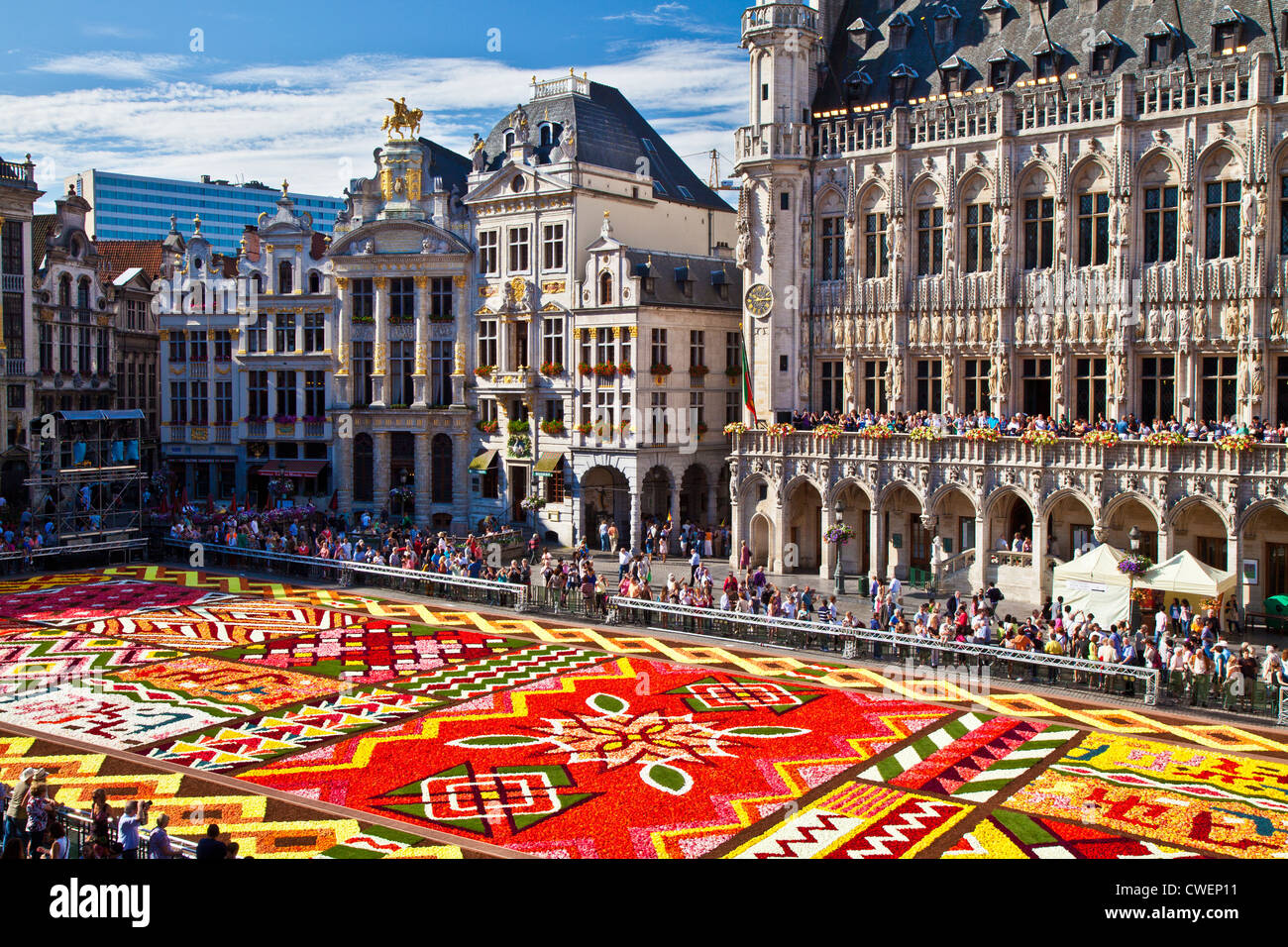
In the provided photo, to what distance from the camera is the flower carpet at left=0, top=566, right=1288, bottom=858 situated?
64.5ft

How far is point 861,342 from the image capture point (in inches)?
1912

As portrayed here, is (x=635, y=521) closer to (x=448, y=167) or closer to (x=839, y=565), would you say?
(x=839, y=565)

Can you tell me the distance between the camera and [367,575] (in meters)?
44.4

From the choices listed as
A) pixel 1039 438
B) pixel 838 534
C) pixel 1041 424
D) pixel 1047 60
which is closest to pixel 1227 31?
pixel 1047 60

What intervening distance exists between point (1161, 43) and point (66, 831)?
1572 inches

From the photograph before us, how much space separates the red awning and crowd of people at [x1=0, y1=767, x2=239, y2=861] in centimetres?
4483

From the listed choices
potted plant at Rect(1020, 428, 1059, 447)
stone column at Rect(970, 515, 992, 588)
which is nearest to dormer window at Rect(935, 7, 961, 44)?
potted plant at Rect(1020, 428, 1059, 447)

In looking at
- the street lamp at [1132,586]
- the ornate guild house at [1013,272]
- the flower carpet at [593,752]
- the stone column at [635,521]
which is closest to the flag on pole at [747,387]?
the ornate guild house at [1013,272]

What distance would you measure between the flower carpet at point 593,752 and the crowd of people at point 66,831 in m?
2.24

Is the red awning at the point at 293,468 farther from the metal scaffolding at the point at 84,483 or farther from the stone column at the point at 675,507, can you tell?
the stone column at the point at 675,507

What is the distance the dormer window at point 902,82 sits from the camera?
158 feet

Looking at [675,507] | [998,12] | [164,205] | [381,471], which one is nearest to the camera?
[998,12]

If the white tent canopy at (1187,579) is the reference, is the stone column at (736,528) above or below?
above
